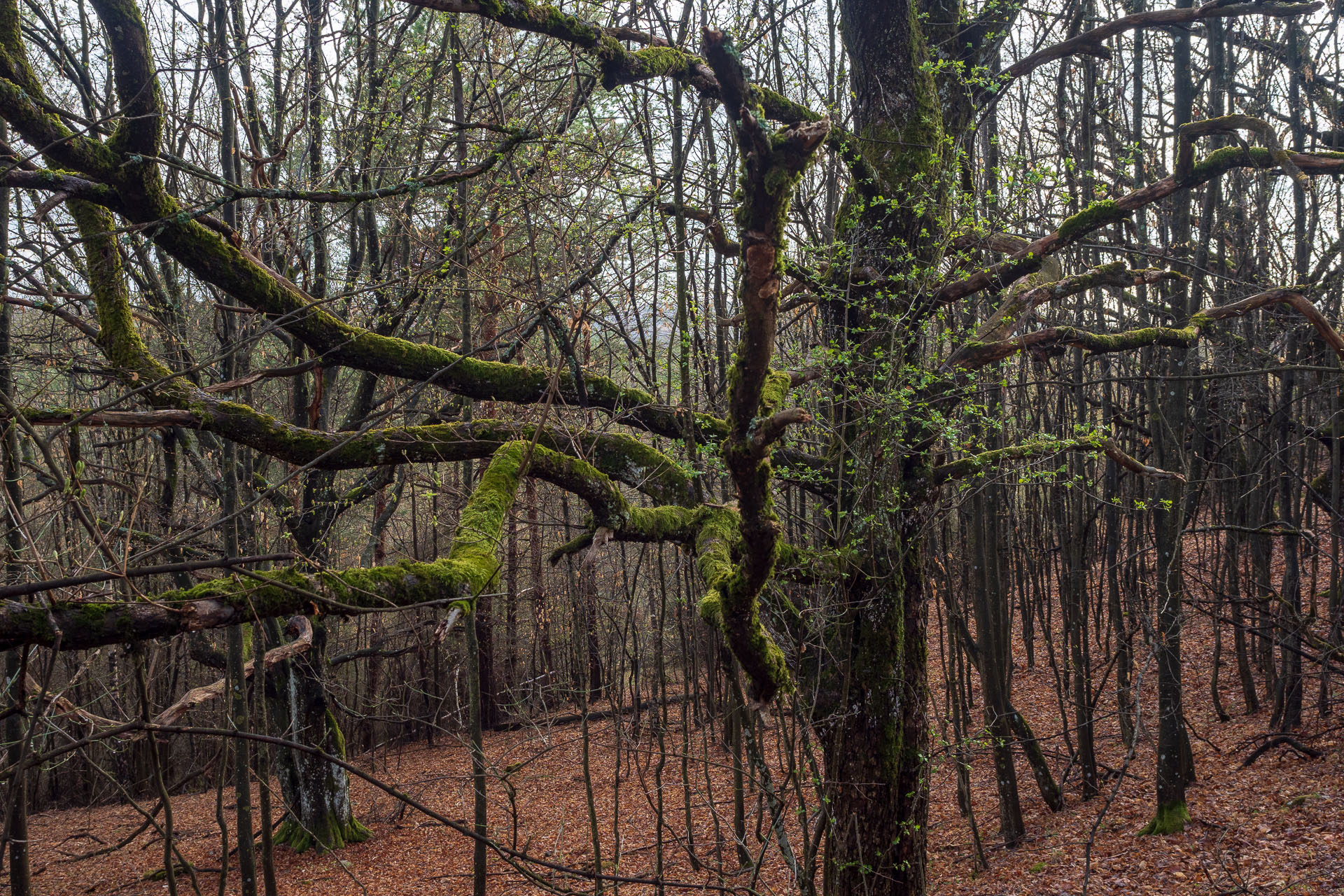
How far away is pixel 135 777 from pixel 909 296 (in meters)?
16.4

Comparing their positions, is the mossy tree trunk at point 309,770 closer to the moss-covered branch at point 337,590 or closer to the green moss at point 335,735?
the green moss at point 335,735

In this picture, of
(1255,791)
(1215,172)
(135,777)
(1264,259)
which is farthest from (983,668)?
(135,777)

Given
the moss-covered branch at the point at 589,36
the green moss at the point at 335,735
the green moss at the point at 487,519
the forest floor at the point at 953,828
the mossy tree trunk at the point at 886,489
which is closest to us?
the green moss at the point at 487,519

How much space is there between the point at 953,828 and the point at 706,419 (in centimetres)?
673

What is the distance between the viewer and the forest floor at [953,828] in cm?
661

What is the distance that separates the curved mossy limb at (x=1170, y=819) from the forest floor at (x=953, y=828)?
0.08 m

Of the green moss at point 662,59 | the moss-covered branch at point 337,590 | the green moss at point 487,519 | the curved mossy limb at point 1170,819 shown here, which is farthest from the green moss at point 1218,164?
the curved mossy limb at point 1170,819

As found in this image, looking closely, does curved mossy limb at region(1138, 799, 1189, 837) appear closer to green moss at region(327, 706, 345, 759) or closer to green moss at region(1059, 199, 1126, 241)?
green moss at region(1059, 199, 1126, 241)

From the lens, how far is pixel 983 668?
27.7 feet

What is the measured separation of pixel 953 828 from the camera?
9.39 meters

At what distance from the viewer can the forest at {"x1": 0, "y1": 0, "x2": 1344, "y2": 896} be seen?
3492mm

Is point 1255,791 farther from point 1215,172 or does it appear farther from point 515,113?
point 515,113

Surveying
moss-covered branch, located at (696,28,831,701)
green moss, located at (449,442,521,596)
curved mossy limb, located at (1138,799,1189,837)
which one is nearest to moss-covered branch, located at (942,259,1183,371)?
moss-covered branch, located at (696,28,831,701)

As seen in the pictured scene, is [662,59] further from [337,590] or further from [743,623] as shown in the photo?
[337,590]
